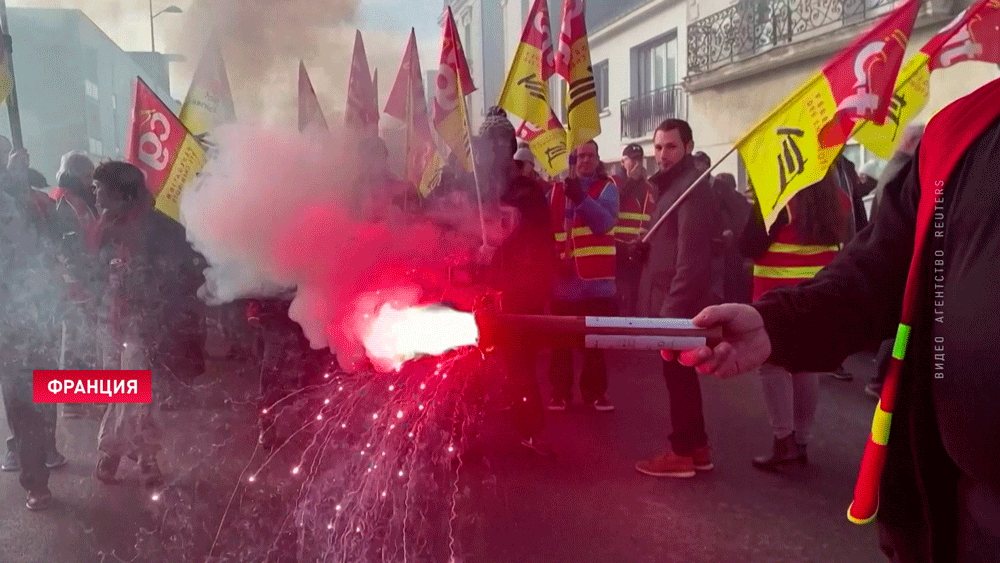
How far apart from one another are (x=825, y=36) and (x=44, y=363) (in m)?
11.3

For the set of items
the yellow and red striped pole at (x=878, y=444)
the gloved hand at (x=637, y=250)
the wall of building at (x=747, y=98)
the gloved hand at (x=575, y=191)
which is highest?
the wall of building at (x=747, y=98)

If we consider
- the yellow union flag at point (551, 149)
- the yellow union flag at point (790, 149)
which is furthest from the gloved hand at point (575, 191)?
the yellow union flag at point (551, 149)

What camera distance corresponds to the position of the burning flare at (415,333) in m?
1.91

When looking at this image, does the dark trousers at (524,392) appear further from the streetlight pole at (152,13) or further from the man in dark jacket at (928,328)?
the man in dark jacket at (928,328)

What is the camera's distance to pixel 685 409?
4.28m

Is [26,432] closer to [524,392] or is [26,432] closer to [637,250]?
[524,392]

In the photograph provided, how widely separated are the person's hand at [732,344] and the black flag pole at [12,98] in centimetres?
482

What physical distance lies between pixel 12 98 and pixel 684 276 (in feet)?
15.3

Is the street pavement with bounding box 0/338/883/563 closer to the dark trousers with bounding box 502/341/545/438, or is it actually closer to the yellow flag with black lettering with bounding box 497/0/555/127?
the dark trousers with bounding box 502/341/545/438

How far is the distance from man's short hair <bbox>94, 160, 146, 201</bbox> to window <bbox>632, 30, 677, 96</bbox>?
1383cm

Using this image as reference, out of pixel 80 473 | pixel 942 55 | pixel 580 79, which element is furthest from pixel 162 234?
pixel 942 55

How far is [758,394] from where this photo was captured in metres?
6.09

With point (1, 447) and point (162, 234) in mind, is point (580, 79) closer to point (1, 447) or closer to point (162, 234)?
point (162, 234)
